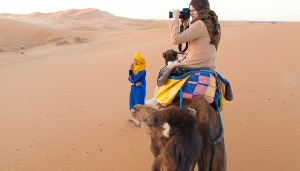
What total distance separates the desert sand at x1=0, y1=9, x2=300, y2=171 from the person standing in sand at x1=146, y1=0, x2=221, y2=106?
2411 mm

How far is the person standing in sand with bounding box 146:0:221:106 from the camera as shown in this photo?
3352 millimetres

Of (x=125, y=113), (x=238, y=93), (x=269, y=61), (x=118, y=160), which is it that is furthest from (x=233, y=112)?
(x=269, y=61)

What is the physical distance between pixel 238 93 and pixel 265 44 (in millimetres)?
5906

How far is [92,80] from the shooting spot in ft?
38.6

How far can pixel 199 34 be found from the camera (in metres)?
3.37

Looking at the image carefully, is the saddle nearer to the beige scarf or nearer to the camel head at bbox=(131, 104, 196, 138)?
the beige scarf

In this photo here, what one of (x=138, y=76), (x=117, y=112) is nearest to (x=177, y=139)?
(x=138, y=76)

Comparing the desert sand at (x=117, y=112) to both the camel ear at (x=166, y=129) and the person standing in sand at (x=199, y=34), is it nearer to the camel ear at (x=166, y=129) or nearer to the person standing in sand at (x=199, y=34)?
the person standing in sand at (x=199, y=34)

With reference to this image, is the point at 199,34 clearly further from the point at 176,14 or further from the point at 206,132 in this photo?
the point at 206,132

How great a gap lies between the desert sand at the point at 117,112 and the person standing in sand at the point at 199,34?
7.91 feet

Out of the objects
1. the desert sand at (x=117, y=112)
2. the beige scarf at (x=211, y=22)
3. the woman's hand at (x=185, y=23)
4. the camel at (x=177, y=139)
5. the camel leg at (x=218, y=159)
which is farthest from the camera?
the desert sand at (x=117, y=112)

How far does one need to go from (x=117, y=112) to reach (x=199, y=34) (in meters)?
5.17

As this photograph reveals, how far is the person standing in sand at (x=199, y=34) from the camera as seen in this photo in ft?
11.0

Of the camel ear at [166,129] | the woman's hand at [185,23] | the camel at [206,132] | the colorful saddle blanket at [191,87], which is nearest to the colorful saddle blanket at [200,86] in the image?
the colorful saddle blanket at [191,87]
